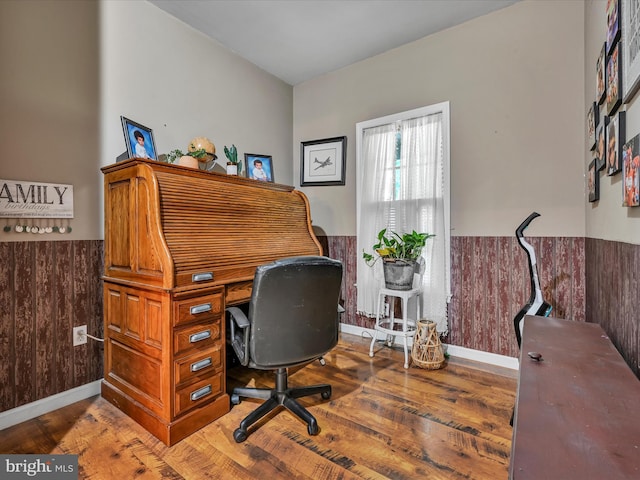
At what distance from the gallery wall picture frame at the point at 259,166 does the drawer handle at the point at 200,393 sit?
6.17 feet

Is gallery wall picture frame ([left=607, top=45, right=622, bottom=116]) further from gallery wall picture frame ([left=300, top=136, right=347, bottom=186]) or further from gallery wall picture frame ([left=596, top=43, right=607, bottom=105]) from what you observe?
gallery wall picture frame ([left=300, top=136, right=347, bottom=186])

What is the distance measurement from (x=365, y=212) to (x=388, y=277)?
756mm

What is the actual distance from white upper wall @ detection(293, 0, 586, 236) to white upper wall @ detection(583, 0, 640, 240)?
113 millimetres

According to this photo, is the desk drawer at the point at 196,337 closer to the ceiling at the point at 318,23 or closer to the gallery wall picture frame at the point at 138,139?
the gallery wall picture frame at the point at 138,139

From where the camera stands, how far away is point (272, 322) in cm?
159

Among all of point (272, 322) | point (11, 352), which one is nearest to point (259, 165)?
point (272, 322)

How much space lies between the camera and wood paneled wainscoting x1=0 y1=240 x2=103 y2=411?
1.77 meters

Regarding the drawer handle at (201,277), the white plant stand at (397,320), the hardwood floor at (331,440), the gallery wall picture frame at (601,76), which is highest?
A: the gallery wall picture frame at (601,76)

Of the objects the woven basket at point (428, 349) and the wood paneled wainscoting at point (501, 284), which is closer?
the wood paneled wainscoting at point (501, 284)

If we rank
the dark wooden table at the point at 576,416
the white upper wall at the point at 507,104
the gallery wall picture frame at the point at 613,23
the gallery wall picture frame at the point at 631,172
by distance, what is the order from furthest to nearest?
the white upper wall at the point at 507,104, the gallery wall picture frame at the point at 613,23, the gallery wall picture frame at the point at 631,172, the dark wooden table at the point at 576,416

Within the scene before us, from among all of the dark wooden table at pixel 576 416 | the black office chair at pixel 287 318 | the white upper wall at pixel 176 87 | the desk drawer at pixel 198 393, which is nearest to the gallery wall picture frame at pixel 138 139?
the white upper wall at pixel 176 87

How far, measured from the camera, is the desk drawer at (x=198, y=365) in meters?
1.66

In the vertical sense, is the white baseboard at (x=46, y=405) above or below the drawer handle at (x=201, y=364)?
below

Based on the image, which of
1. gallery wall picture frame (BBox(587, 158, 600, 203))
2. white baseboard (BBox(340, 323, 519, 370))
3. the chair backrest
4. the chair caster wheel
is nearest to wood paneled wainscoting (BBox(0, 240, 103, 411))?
the chair caster wheel
